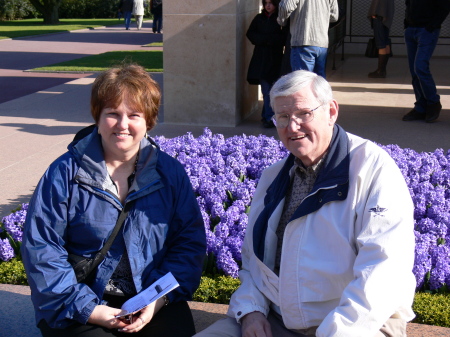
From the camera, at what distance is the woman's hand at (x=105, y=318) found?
2.82 metres

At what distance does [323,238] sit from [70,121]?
6898 millimetres

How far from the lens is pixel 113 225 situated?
2932 mm

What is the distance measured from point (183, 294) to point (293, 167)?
0.76m

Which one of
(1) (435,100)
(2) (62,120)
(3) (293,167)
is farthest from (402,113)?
(3) (293,167)

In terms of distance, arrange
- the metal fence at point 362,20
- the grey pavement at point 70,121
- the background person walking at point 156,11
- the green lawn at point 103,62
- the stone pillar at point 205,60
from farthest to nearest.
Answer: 1. the background person walking at point 156,11
2. the metal fence at point 362,20
3. the green lawn at point 103,62
4. the stone pillar at point 205,60
5. the grey pavement at point 70,121

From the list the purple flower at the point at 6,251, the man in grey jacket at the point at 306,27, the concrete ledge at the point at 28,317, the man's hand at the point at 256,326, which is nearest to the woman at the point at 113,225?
the man's hand at the point at 256,326

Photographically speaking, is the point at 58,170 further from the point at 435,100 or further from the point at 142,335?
the point at 435,100

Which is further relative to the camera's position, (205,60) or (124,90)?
(205,60)

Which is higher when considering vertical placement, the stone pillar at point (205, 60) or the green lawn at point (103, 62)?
the stone pillar at point (205, 60)

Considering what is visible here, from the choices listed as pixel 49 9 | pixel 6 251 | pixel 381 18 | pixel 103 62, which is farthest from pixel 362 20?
pixel 49 9

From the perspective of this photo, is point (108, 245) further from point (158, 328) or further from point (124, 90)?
point (124, 90)

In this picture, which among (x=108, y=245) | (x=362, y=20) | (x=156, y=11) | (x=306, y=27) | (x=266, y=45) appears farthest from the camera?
(x=156, y=11)

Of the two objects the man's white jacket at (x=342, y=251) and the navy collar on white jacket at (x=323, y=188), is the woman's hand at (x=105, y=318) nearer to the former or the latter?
the man's white jacket at (x=342, y=251)

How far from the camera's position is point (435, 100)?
841cm
